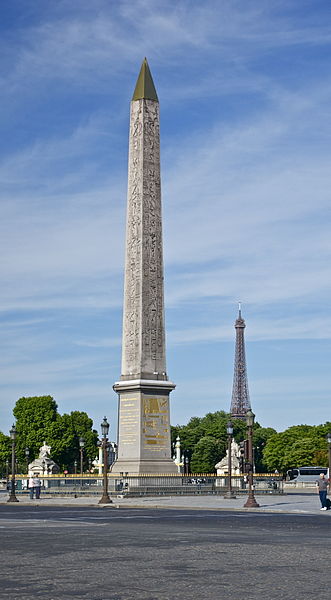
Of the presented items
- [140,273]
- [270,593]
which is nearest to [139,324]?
[140,273]

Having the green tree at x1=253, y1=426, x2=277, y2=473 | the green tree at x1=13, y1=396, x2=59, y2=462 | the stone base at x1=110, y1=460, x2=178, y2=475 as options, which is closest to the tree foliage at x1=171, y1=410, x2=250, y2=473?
the green tree at x1=253, y1=426, x2=277, y2=473

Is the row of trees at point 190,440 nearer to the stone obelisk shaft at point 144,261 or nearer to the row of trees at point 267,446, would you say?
the row of trees at point 267,446

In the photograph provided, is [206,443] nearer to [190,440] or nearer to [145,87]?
[190,440]

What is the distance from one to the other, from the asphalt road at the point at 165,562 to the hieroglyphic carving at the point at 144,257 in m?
22.2

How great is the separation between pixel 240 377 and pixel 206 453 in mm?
50016

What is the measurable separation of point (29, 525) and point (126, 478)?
67.5 feet

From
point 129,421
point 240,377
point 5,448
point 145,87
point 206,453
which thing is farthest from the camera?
point 240,377

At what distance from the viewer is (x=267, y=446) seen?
11919cm

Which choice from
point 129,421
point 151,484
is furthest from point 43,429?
point 151,484

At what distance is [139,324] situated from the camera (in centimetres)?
4406

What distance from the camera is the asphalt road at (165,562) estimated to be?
10.2m

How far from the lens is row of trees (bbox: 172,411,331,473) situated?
10944cm

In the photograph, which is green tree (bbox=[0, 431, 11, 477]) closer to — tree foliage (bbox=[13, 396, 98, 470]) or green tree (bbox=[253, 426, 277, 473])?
tree foliage (bbox=[13, 396, 98, 470])

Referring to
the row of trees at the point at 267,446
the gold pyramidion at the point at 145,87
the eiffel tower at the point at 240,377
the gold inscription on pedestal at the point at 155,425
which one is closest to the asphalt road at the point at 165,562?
the gold inscription on pedestal at the point at 155,425
